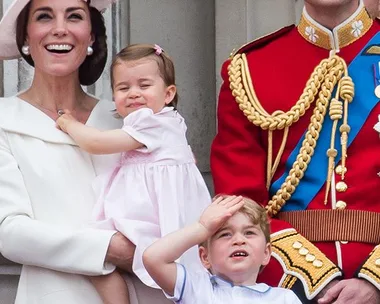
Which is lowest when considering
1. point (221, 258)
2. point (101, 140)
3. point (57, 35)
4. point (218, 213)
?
point (221, 258)

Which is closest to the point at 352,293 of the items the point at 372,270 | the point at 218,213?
the point at 372,270

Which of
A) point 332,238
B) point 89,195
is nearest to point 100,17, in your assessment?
point 89,195

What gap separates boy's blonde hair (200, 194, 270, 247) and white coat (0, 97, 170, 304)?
0.32 m

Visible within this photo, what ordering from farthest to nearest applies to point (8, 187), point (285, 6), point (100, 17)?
point (285, 6) → point (100, 17) → point (8, 187)

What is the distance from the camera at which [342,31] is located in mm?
3674

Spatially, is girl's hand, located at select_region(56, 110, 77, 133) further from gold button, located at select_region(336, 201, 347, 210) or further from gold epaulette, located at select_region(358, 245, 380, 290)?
gold epaulette, located at select_region(358, 245, 380, 290)

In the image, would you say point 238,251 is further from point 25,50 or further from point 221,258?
point 25,50

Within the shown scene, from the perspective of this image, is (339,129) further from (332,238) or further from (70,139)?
(70,139)

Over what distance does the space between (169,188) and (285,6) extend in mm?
1351

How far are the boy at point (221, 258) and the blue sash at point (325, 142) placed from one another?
27 centimetres

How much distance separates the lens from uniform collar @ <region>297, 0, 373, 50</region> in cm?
367

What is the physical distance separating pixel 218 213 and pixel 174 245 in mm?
131

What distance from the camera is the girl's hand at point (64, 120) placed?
11.9 ft

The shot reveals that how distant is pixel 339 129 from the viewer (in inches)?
142
